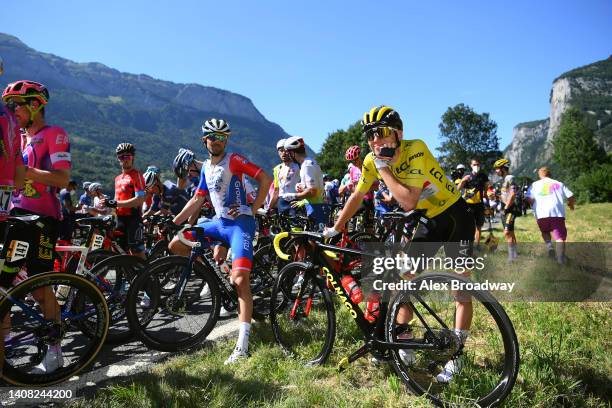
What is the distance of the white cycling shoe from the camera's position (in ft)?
11.5

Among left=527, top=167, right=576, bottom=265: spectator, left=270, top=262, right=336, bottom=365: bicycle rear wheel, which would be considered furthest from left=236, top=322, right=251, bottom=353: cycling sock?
left=527, top=167, right=576, bottom=265: spectator

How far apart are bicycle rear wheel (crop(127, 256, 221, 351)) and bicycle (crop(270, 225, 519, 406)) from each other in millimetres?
841

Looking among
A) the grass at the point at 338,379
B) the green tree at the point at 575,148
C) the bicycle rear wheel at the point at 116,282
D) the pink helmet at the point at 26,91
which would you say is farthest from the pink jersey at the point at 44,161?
the green tree at the point at 575,148

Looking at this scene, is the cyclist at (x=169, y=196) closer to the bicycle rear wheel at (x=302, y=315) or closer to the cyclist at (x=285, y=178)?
the cyclist at (x=285, y=178)

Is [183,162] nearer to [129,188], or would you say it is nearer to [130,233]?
[129,188]

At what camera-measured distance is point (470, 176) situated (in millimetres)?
10133

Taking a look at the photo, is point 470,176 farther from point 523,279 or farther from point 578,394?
point 578,394

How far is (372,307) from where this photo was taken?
371 cm

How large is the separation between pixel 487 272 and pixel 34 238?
7.38 metres

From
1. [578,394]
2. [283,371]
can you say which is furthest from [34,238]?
[578,394]

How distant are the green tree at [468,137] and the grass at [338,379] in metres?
79.1

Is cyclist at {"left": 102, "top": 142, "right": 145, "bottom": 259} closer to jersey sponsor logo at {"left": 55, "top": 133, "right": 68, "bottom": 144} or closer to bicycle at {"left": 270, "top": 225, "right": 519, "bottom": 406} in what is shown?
jersey sponsor logo at {"left": 55, "top": 133, "right": 68, "bottom": 144}

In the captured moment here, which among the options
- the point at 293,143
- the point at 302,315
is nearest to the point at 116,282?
the point at 302,315

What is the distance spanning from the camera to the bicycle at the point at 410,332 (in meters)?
3.04
